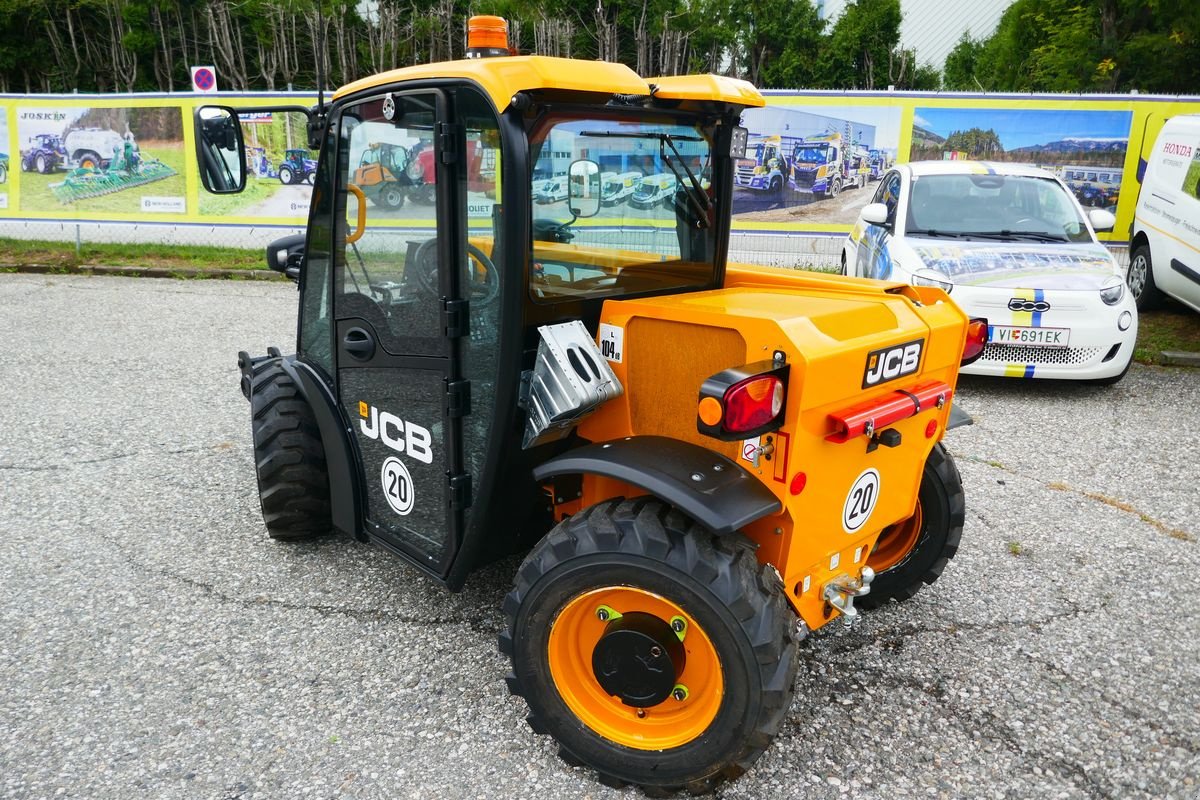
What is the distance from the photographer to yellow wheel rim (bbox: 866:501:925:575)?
3283 mm

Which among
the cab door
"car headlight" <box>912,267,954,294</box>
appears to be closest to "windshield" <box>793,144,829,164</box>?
"car headlight" <box>912,267,954,294</box>

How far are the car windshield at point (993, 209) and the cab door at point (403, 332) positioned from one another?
5582 mm

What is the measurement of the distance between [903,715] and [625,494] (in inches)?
47.2

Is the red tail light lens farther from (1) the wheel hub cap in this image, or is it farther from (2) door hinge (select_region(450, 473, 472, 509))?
(2) door hinge (select_region(450, 473, 472, 509))

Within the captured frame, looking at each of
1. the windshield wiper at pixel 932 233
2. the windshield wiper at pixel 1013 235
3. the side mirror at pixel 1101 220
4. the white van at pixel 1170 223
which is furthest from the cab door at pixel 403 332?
the white van at pixel 1170 223

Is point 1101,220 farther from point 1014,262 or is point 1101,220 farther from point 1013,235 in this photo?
point 1014,262

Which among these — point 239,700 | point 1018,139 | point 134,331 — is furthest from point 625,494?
point 1018,139

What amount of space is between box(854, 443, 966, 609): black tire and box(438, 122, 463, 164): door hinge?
203 cm

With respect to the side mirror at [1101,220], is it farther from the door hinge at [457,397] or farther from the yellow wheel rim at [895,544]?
the door hinge at [457,397]

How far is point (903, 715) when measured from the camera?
2762mm

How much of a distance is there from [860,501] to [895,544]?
88cm

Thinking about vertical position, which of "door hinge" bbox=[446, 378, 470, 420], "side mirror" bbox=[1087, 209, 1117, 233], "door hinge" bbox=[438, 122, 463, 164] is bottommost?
"door hinge" bbox=[446, 378, 470, 420]

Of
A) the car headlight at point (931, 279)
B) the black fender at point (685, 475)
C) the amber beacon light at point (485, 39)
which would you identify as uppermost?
the amber beacon light at point (485, 39)

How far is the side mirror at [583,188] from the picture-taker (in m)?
2.58
